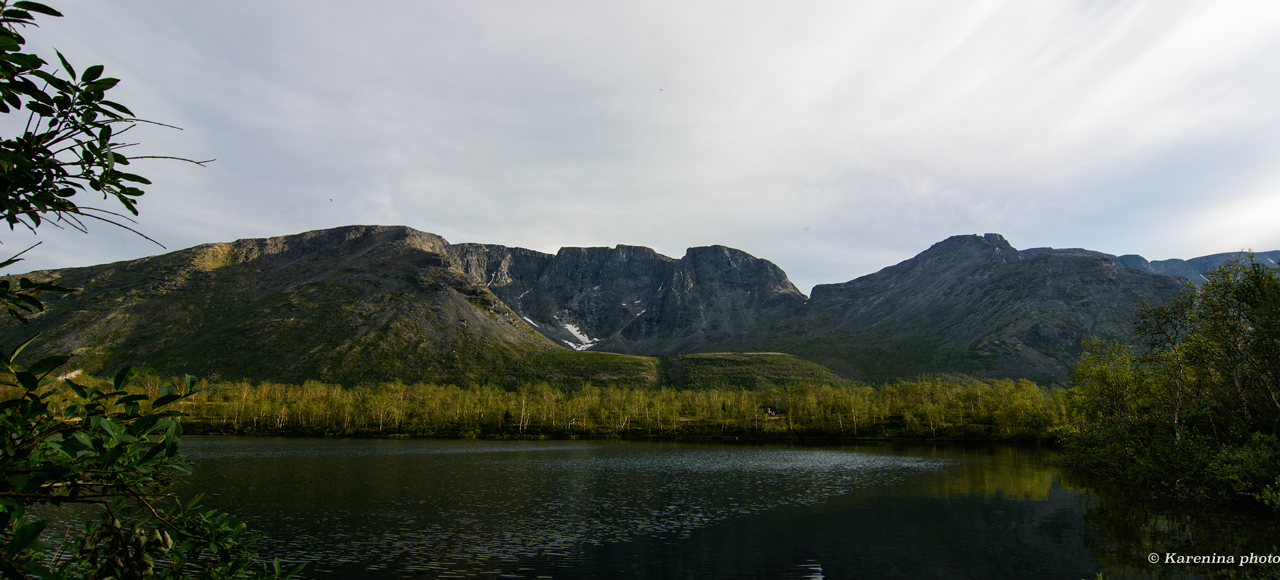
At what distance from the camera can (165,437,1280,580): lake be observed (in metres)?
37.8

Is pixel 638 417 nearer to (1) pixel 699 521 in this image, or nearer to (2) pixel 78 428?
(1) pixel 699 521

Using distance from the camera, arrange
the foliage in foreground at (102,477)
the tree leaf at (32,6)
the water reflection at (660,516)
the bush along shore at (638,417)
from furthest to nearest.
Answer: the bush along shore at (638,417), the water reflection at (660,516), the tree leaf at (32,6), the foliage in foreground at (102,477)

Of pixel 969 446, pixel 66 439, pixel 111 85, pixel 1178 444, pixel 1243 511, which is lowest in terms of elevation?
pixel 969 446

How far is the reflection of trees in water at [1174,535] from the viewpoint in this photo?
3378 centimetres

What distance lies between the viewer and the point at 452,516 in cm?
5450

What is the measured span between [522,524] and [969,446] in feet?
404

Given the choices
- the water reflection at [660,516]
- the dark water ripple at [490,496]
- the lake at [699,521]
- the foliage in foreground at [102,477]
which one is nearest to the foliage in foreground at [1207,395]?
the lake at [699,521]

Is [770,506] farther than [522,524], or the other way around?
[770,506]

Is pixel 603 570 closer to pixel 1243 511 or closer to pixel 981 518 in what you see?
pixel 981 518

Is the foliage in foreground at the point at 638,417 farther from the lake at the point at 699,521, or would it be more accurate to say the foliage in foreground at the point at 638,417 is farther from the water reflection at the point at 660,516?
the lake at the point at 699,521

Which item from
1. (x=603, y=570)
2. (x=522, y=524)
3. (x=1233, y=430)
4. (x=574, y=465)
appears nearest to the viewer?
(x=603, y=570)

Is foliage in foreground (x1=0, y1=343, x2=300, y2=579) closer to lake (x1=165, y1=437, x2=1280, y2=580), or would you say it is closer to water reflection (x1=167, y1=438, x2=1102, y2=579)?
lake (x1=165, y1=437, x2=1280, y2=580)

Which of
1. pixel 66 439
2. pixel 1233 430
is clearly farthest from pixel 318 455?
pixel 1233 430

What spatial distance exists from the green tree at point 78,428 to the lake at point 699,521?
2958cm
